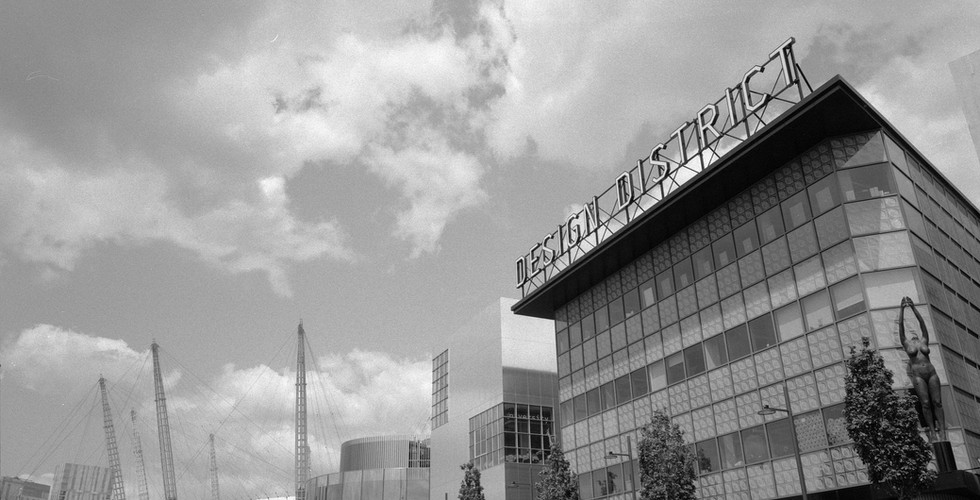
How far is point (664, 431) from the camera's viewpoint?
40.7m

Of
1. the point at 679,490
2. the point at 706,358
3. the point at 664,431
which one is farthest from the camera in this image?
the point at 706,358

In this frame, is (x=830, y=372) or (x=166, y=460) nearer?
(x=830, y=372)

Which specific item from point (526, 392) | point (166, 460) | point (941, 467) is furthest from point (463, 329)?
point (166, 460)

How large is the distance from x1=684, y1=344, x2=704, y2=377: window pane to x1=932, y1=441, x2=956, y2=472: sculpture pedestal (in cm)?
1382

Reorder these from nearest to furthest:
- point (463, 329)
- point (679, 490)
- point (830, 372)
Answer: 1. point (830, 372)
2. point (679, 490)
3. point (463, 329)

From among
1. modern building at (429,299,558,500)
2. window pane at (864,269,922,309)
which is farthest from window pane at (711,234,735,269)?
modern building at (429,299,558,500)

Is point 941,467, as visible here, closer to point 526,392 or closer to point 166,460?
point 526,392

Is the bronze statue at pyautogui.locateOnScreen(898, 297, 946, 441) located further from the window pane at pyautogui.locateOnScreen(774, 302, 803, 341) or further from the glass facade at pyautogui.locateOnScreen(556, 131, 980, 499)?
the window pane at pyautogui.locateOnScreen(774, 302, 803, 341)

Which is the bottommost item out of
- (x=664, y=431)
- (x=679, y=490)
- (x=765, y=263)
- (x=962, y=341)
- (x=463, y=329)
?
(x=679, y=490)

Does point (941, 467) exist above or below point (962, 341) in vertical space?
below

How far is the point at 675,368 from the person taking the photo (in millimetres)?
45656

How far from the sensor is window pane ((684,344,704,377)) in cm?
4378

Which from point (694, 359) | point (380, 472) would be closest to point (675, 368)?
point (694, 359)

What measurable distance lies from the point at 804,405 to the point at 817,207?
10.2 meters
